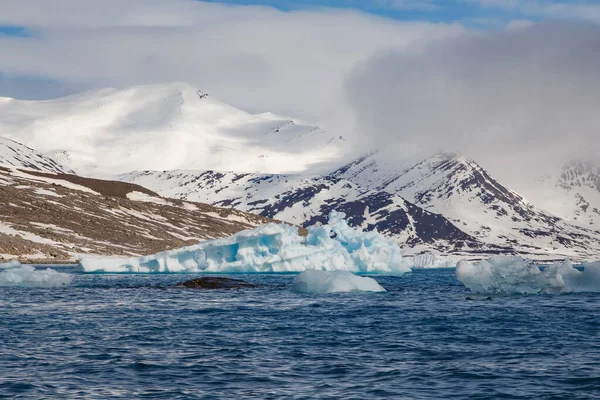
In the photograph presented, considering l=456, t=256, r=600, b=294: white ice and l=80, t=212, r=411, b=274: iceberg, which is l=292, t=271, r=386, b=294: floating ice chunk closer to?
l=456, t=256, r=600, b=294: white ice

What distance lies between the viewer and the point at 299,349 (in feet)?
115

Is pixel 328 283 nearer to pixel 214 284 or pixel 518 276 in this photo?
pixel 214 284

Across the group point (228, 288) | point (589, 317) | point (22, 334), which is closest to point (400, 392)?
point (22, 334)

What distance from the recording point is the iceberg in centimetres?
10925

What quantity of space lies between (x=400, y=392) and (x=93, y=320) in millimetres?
24158

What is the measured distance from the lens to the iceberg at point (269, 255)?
109m

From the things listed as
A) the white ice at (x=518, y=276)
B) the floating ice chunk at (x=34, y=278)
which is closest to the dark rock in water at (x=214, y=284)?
the floating ice chunk at (x=34, y=278)

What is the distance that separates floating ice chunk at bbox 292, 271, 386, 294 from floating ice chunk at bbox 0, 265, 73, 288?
2043 centimetres

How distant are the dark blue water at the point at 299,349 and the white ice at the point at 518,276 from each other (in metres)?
3.41

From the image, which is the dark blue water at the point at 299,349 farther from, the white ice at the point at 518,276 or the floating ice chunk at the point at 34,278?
the floating ice chunk at the point at 34,278

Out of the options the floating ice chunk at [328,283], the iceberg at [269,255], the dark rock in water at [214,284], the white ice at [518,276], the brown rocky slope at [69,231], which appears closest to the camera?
the white ice at [518,276]

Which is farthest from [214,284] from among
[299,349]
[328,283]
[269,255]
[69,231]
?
[69,231]

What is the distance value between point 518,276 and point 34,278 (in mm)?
39906

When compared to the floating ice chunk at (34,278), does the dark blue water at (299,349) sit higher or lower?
lower
